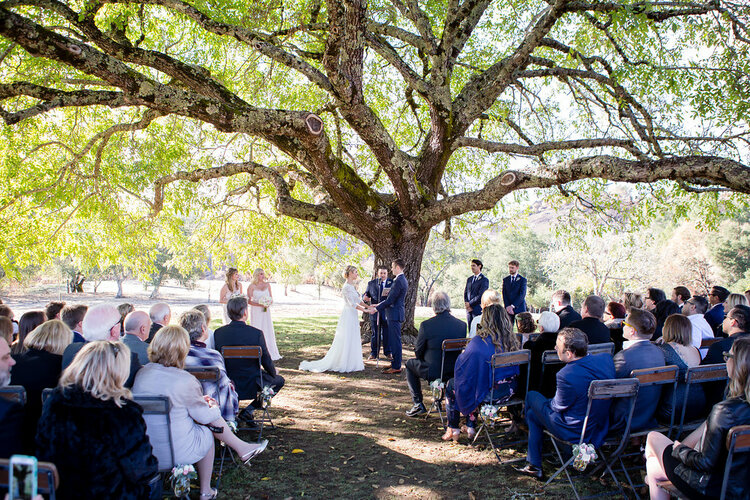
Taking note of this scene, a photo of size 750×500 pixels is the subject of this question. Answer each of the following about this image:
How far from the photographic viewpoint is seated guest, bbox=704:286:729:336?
778 centimetres

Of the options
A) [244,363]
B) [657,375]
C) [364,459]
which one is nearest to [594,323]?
[657,375]

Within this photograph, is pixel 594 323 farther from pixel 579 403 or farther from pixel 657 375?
pixel 579 403

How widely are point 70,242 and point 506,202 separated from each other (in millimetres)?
11158

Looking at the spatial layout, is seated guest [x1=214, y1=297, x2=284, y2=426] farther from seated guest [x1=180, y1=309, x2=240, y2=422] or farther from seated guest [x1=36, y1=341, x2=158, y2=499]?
seated guest [x1=36, y1=341, x2=158, y2=499]

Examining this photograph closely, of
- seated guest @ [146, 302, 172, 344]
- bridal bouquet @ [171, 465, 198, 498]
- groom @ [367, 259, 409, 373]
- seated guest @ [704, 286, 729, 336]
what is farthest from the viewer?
groom @ [367, 259, 409, 373]

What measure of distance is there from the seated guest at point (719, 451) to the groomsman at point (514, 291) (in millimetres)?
6928

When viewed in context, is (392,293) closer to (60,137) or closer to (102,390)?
(102,390)

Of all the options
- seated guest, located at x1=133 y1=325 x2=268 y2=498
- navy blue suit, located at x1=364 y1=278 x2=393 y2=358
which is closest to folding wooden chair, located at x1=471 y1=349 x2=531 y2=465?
seated guest, located at x1=133 y1=325 x2=268 y2=498

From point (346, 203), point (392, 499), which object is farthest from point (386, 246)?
point (392, 499)

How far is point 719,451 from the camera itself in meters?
3.17

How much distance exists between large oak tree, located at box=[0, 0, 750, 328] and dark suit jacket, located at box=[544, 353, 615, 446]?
Answer: 4.07 metres

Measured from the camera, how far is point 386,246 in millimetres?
10727

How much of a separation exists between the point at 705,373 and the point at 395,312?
531 cm

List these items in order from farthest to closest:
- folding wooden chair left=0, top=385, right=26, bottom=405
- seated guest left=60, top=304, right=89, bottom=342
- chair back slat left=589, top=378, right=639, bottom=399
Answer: seated guest left=60, top=304, right=89, bottom=342 < chair back slat left=589, top=378, right=639, bottom=399 < folding wooden chair left=0, top=385, right=26, bottom=405
